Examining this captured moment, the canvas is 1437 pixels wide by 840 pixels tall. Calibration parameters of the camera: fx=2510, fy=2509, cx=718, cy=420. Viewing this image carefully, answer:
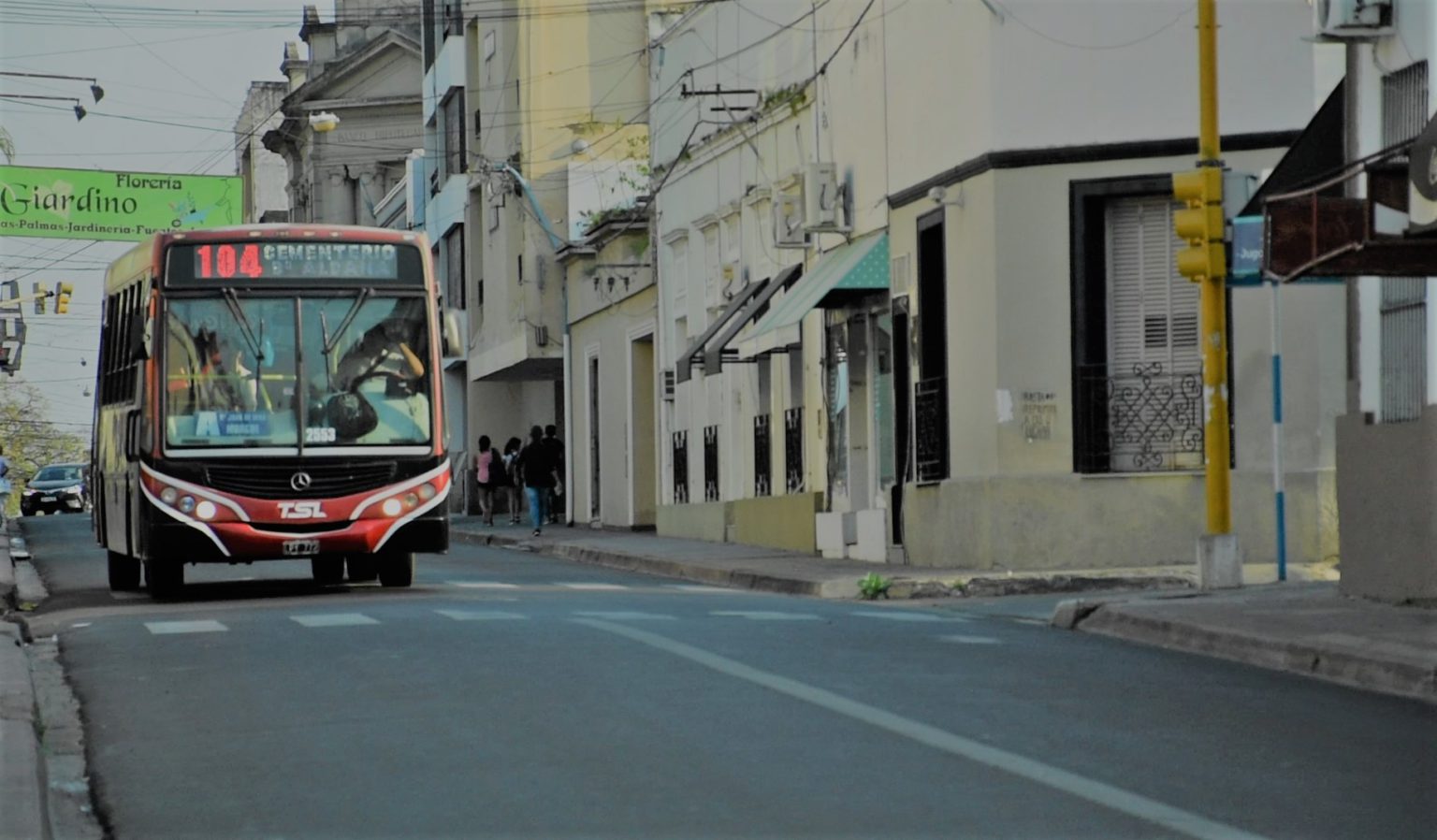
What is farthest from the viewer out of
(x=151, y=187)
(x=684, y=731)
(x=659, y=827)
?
(x=151, y=187)

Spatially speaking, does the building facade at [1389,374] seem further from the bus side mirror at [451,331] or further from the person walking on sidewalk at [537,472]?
the person walking on sidewalk at [537,472]

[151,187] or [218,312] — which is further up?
[151,187]

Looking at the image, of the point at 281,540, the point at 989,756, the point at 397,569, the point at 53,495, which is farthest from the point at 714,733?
the point at 53,495

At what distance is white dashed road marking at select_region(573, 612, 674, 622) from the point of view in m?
16.7

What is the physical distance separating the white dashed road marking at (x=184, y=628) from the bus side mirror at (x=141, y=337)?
171 inches

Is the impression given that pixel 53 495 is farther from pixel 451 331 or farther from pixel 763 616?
pixel 763 616

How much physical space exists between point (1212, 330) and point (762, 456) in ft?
50.6

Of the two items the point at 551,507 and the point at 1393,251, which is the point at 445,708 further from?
the point at 551,507

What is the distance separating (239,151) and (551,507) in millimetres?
54715

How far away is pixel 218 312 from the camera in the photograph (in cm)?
2180

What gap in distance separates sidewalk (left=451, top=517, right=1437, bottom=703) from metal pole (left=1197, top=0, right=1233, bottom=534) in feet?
2.45

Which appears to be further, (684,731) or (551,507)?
(551,507)

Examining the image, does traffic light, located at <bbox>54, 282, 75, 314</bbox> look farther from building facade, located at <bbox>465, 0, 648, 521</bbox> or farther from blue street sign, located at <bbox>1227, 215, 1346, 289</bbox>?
blue street sign, located at <bbox>1227, 215, 1346, 289</bbox>

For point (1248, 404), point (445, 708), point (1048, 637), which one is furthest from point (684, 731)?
point (1248, 404)
